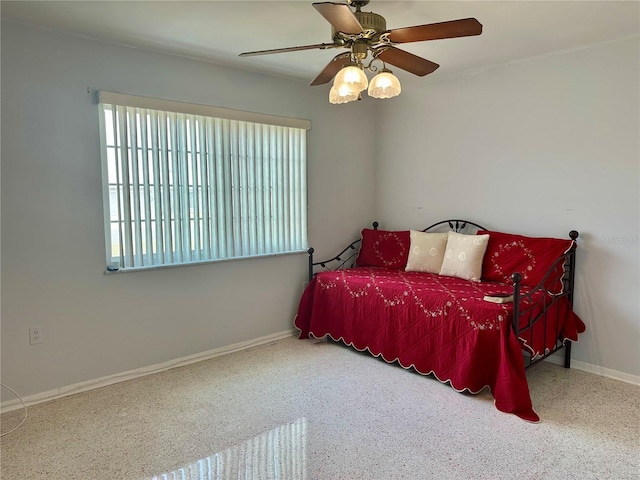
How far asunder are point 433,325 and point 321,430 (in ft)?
3.48

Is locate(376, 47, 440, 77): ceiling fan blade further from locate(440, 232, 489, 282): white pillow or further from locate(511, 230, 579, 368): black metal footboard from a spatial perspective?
locate(440, 232, 489, 282): white pillow

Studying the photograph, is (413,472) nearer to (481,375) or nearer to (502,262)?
(481,375)

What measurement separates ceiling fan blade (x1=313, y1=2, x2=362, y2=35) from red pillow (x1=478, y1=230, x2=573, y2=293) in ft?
7.17

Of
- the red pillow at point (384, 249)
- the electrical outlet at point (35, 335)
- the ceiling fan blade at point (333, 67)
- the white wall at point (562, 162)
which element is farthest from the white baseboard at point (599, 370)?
the electrical outlet at point (35, 335)

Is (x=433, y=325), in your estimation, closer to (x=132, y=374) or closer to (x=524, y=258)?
(x=524, y=258)

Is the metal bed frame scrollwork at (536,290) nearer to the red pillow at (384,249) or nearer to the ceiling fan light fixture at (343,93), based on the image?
the red pillow at (384,249)

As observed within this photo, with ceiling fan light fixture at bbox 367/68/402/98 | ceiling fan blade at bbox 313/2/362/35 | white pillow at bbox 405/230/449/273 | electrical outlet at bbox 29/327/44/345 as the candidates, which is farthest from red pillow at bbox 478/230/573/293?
electrical outlet at bbox 29/327/44/345

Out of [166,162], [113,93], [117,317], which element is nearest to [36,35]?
[113,93]

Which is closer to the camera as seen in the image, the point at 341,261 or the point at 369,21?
the point at 369,21

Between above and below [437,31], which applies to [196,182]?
below

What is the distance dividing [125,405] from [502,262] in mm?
2871

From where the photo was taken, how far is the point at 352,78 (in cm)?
210

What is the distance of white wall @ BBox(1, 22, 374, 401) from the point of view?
262 centimetres

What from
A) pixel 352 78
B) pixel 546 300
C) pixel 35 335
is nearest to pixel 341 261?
pixel 546 300
